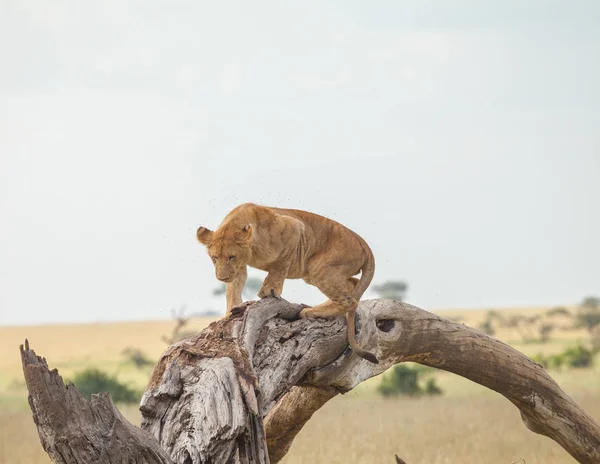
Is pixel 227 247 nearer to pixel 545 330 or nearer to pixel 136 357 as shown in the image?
pixel 136 357

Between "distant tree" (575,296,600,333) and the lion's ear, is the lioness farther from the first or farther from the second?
"distant tree" (575,296,600,333)

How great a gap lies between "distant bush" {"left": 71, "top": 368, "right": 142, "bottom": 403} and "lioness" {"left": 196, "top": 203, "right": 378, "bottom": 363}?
38.1 feet

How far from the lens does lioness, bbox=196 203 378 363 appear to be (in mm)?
5836

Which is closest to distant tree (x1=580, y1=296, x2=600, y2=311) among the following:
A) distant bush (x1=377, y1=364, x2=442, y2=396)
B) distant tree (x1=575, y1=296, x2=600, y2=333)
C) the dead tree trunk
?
distant tree (x1=575, y1=296, x2=600, y2=333)

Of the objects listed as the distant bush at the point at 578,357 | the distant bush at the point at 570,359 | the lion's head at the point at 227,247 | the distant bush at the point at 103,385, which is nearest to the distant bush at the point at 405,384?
the distant bush at the point at 570,359

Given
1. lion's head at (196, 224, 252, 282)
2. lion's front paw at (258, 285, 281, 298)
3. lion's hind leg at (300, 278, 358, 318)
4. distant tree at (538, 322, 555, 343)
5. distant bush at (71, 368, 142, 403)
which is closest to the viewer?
lion's head at (196, 224, 252, 282)

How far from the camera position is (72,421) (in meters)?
3.62

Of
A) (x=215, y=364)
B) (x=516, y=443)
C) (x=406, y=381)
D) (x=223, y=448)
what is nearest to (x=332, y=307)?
(x=215, y=364)

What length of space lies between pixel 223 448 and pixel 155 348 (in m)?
22.2

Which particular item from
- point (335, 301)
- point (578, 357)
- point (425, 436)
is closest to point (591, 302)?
point (578, 357)

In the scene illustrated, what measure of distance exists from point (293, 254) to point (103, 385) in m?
12.4

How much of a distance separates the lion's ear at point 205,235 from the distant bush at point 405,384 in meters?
11.9

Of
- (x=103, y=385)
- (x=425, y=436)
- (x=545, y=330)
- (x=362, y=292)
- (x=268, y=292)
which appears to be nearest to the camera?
(x=268, y=292)

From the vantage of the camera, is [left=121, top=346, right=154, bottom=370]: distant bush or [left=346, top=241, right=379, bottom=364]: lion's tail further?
[left=121, top=346, right=154, bottom=370]: distant bush
